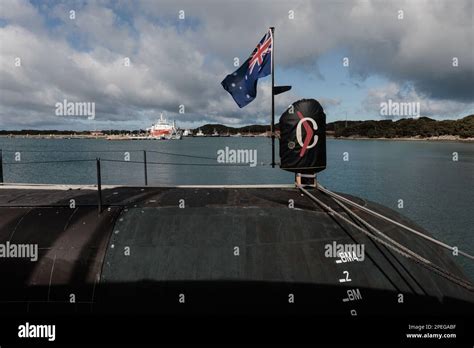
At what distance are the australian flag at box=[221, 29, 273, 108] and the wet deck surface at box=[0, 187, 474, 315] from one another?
12.1 ft

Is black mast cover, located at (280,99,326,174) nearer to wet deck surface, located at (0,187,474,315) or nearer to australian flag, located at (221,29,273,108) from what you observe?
wet deck surface, located at (0,187,474,315)

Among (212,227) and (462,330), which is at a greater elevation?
(212,227)

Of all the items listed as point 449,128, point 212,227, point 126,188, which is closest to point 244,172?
point 126,188

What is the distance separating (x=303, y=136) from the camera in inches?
321

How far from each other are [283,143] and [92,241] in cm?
494

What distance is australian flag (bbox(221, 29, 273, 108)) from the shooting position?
910 centimetres

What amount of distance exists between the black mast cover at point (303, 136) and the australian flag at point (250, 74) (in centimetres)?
174

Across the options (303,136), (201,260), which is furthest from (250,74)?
(201,260)

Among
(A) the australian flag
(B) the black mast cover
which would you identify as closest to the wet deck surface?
(B) the black mast cover

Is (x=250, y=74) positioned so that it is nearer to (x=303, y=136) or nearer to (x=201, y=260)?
(x=303, y=136)

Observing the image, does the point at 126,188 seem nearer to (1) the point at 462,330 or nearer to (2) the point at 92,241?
(2) the point at 92,241

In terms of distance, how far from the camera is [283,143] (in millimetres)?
8375

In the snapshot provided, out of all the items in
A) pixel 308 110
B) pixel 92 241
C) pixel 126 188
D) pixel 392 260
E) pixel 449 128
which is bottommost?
pixel 392 260

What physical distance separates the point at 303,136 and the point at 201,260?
4.05 meters
